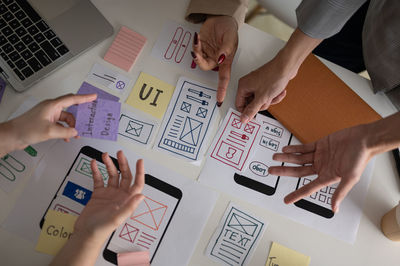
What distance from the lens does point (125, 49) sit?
881 millimetres

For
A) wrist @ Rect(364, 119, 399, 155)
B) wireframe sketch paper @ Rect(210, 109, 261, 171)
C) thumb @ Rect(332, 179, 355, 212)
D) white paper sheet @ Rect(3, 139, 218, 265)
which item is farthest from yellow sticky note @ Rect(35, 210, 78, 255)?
wrist @ Rect(364, 119, 399, 155)

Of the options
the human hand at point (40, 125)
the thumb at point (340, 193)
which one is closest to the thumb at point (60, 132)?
the human hand at point (40, 125)

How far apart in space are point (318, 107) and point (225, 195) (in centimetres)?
35

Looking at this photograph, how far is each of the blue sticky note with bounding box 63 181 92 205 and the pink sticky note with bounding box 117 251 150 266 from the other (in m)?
0.15

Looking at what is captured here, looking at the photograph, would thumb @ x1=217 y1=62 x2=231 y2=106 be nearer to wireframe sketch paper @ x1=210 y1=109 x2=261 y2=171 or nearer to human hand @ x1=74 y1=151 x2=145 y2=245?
wireframe sketch paper @ x1=210 y1=109 x2=261 y2=171

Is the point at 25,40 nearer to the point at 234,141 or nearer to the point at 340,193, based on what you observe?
the point at 234,141

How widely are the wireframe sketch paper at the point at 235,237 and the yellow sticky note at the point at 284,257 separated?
1.7 inches

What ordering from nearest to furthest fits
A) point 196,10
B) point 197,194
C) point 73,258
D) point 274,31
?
1. point 73,258
2. point 197,194
3. point 196,10
4. point 274,31

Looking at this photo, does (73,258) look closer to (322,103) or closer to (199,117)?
(199,117)

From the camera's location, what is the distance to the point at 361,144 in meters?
0.76

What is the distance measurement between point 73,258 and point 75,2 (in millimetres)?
664

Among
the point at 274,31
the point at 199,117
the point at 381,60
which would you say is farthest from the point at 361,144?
the point at 274,31

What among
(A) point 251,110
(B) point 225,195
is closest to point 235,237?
(B) point 225,195

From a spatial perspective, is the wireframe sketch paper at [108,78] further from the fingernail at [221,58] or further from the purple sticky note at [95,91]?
the fingernail at [221,58]
